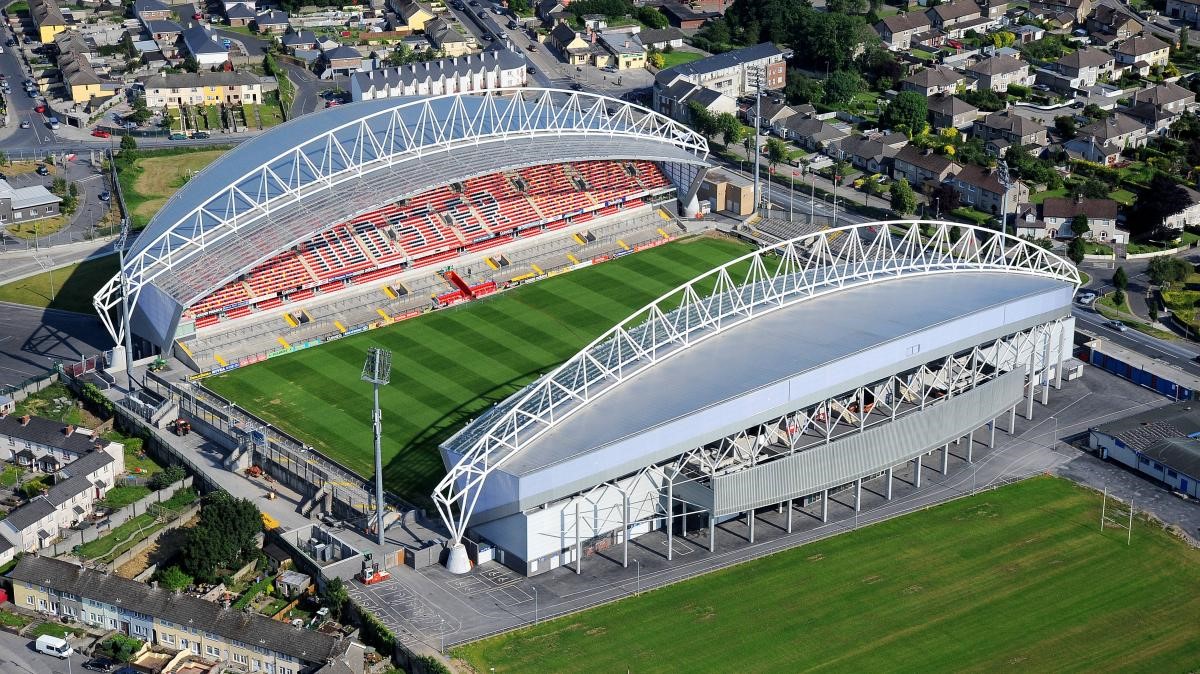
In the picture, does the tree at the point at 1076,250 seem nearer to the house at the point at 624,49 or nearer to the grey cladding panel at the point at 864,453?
the grey cladding panel at the point at 864,453

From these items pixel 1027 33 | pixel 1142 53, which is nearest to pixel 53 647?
pixel 1142 53

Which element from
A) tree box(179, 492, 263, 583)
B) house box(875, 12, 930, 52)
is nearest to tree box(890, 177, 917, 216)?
house box(875, 12, 930, 52)

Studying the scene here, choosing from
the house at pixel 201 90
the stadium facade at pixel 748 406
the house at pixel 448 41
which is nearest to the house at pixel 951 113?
the house at pixel 448 41

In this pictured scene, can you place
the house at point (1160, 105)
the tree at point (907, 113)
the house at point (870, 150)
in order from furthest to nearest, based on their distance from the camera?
the tree at point (907, 113) → the house at point (1160, 105) → the house at point (870, 150)

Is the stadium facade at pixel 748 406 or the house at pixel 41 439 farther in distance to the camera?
the house at pixel 41 439

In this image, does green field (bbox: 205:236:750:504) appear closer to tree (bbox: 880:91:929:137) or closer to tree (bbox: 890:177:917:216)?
tree (bbox: 890:177:917:216)

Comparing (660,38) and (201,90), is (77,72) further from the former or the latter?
(660,38)

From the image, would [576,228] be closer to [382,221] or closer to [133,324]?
[382,221]
